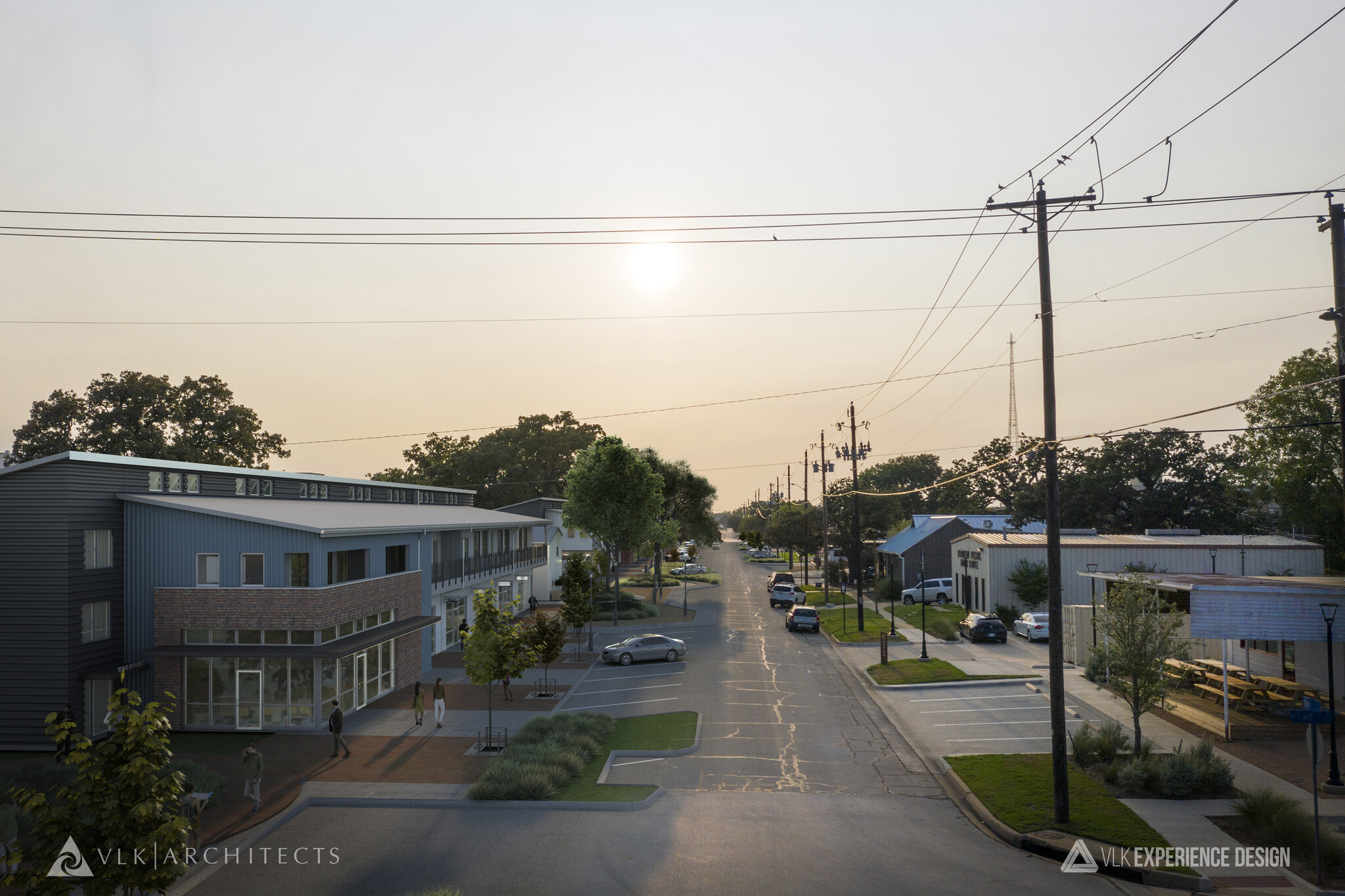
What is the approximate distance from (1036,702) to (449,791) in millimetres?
19841

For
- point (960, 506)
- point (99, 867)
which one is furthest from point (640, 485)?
point (960, 506)

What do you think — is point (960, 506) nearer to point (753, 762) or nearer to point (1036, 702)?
point (1036, 702)

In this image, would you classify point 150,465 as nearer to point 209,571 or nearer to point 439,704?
point 209,571

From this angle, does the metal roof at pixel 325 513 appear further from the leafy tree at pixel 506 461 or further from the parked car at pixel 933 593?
the leafy tree at pixel 506 461

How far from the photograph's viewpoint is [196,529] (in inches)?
1008

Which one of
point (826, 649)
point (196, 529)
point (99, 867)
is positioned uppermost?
point (196, 529)

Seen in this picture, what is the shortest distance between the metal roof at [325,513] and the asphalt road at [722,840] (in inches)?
412

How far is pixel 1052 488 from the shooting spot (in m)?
17.3

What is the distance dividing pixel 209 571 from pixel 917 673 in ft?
85.2

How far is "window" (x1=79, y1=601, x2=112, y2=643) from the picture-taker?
78.9 feet

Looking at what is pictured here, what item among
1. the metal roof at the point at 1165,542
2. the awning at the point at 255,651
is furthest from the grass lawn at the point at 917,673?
the awning at the point at 255,651

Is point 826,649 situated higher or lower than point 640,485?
lower

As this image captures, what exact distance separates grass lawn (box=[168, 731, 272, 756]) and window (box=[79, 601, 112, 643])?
372 cm

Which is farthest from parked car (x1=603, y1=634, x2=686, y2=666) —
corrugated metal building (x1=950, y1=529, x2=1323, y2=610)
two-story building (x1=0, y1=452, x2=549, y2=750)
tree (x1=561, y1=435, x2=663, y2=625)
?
corrugated metal building (x1=950, y1=529, x2=1323, y2=610)
